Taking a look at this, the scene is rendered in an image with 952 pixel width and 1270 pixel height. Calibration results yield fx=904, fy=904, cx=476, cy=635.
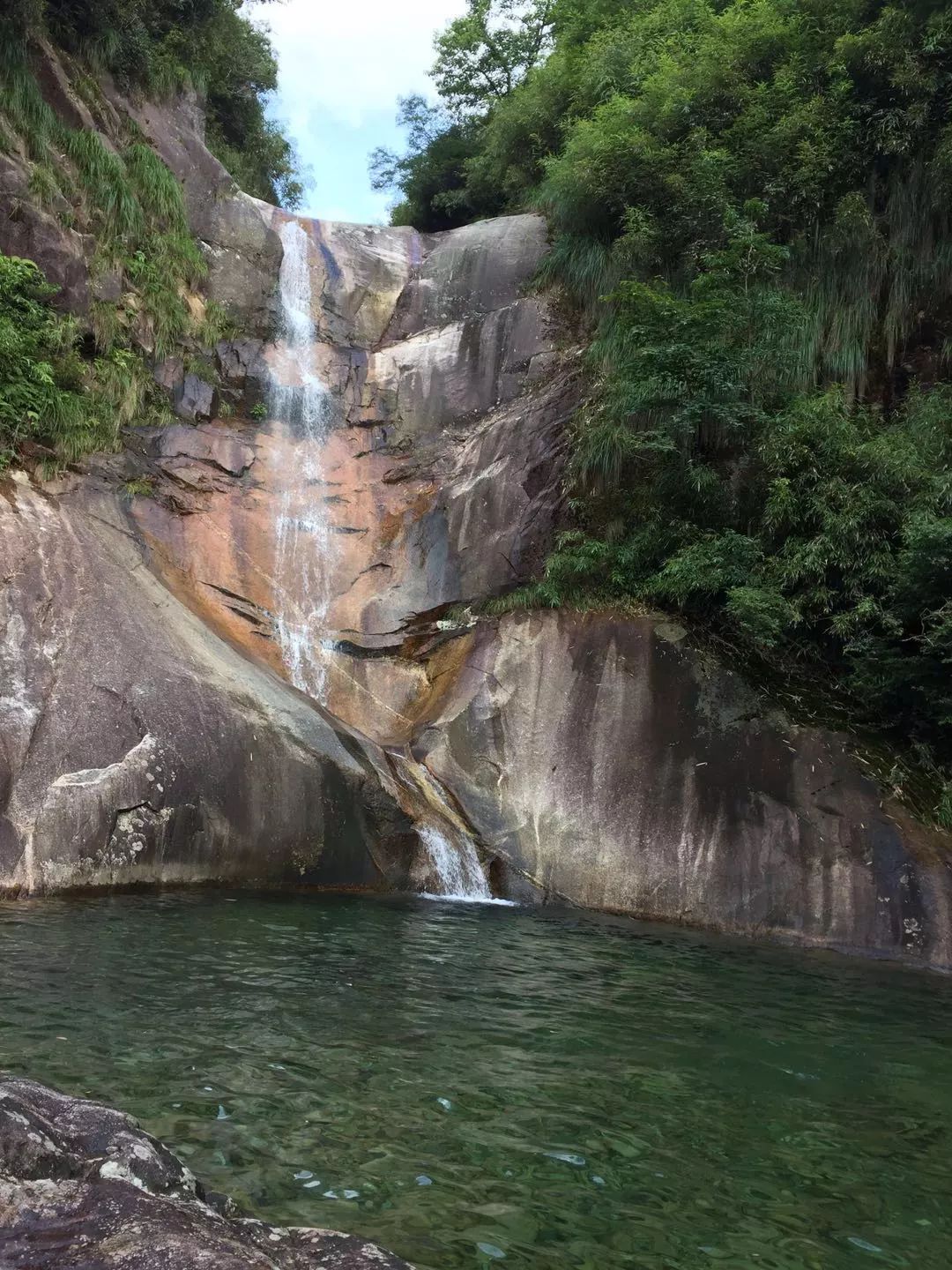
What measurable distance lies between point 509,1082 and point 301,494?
42.2ft

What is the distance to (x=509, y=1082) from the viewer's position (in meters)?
5.22

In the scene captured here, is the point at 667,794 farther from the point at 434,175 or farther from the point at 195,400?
the point at 434,175

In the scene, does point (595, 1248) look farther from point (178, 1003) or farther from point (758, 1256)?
point (178, 1003)

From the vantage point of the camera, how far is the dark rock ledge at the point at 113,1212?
2.53 metres

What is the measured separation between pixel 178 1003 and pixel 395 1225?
3.04 meters

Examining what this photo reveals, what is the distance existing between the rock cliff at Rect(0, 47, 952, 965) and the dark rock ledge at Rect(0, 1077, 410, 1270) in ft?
23.1

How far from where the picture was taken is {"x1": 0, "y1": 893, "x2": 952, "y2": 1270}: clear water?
12.3 ft

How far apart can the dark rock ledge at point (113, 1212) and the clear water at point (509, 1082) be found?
0.62m

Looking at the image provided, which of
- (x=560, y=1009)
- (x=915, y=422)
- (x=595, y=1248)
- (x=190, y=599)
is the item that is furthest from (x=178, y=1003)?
(x=915, y=422)

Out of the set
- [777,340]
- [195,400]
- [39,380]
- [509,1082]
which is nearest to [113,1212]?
[509,1082]

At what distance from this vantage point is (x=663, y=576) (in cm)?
1284

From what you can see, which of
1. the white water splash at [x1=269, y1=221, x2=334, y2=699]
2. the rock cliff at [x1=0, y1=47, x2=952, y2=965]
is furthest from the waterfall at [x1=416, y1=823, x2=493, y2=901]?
the white water splash at [x1=269, y1=221, x2=334, y2=699]

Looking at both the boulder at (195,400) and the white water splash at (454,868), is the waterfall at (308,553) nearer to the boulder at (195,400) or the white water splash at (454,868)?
the white water splash at (454,868)

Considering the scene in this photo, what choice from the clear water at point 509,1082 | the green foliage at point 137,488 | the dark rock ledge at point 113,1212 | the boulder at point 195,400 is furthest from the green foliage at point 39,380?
the dark rock ledge at point 113,1212
